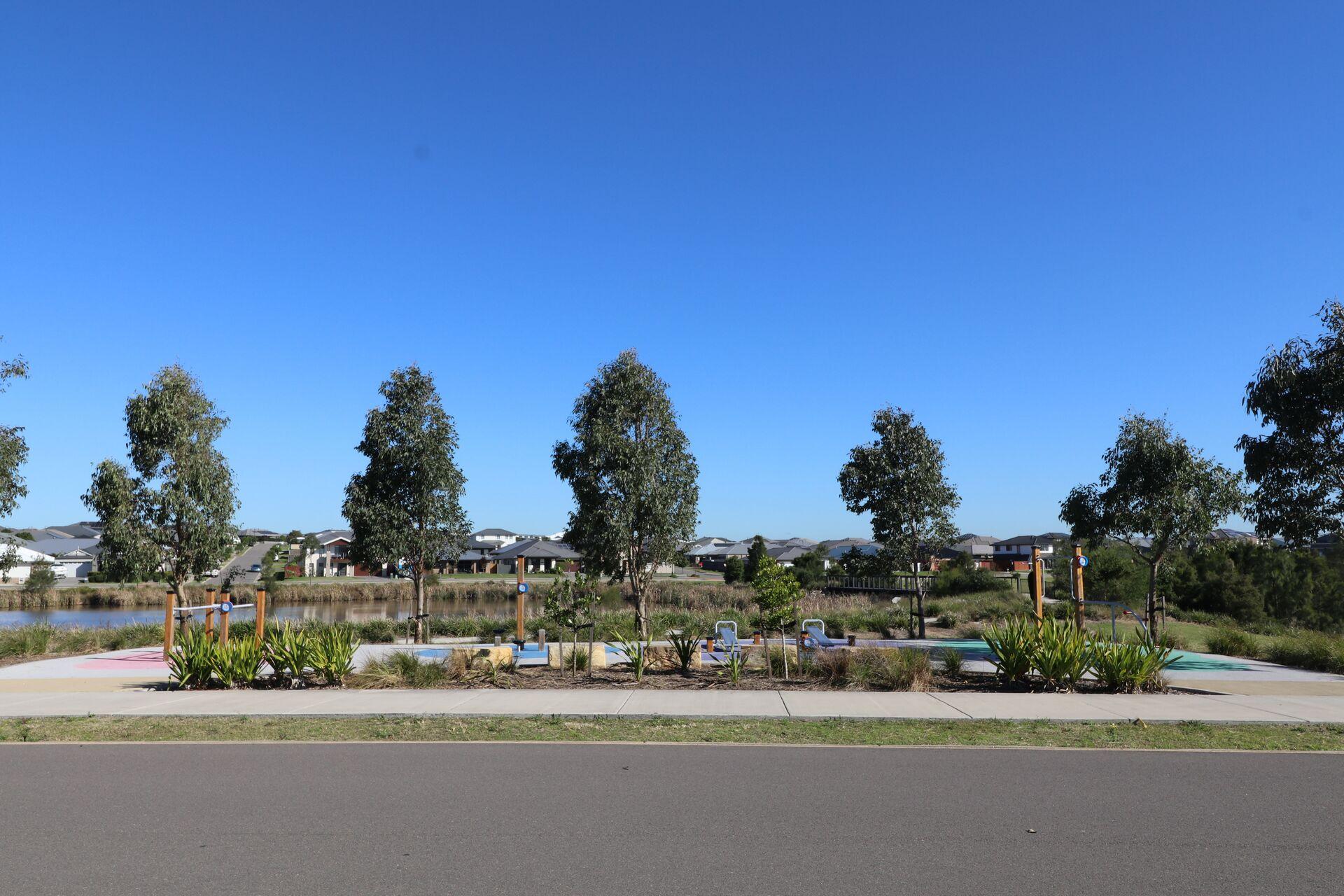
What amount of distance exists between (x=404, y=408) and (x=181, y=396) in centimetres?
485

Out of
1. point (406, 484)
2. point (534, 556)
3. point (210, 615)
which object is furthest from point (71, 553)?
point (210, 615)

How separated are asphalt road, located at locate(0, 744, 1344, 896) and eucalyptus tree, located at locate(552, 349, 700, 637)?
41.6 ft

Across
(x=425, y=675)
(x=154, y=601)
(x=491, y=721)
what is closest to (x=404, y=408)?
(x=425, y=675)

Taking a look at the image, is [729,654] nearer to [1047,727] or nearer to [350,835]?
[1047,727]

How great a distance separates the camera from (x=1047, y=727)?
33.6ft

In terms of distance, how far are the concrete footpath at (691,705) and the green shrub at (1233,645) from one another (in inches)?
285

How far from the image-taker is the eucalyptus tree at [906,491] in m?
24.1

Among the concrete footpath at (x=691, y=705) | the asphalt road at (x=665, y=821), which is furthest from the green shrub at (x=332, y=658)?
the asphalt road at (x=665, y=821)

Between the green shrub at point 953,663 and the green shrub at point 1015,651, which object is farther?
the green shrub at point 953,663

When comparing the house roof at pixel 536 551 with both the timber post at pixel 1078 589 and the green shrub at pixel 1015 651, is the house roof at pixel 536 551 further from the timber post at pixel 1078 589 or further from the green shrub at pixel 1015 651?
the green shrub at pixel 1015 651

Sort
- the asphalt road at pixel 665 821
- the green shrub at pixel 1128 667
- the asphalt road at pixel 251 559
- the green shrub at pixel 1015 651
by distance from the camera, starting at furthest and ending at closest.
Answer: the asphalt road at pixel 251 559 → the green shrub at pixel 1015 651 → the green shrub at pixel 1128 667 → the asphalt road at pixel 665 821

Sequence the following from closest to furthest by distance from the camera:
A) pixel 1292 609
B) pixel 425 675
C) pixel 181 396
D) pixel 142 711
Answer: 1. pixel 142 711
2. pixel 425 675
3. pixel 181 396
4. pixel 1292 609

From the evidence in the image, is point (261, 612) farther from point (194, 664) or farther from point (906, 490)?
point (906, 490)

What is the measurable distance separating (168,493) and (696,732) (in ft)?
49.2
